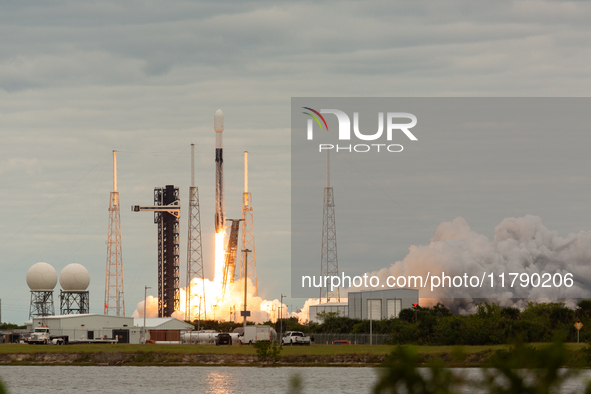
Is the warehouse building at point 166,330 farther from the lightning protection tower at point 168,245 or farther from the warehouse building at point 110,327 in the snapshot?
the lightning protection tower at point 168,245

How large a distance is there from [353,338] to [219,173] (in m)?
45.9

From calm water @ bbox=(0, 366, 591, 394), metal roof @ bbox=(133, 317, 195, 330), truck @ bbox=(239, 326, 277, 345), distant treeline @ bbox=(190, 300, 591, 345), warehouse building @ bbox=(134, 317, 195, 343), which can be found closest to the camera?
calm water @ bbox=(0, 366, 591, 394)

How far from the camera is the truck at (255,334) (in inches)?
3597

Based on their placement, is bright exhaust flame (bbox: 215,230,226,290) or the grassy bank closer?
the grassy bank

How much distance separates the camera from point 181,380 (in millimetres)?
61906

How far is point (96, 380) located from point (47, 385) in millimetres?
4966

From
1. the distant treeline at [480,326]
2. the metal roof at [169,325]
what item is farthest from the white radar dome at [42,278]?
the distant treeline at [480,326]

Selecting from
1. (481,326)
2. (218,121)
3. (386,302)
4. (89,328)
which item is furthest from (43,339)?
(481,326)

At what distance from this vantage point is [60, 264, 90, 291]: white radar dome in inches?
5497

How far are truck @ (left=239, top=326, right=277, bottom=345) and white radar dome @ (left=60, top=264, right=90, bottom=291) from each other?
54.1 m

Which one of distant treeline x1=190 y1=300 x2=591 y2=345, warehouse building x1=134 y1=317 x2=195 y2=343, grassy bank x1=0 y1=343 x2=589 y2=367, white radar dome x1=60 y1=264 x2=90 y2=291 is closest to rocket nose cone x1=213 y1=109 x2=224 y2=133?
warehouse building x1=134 y1=317 x2=195 y2=343

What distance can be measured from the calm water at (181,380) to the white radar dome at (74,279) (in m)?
63.9

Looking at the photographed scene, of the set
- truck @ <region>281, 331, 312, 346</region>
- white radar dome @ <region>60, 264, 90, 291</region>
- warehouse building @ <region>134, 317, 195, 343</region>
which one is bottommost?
warehouse building @ <region>134, 317, 195, 343</region>

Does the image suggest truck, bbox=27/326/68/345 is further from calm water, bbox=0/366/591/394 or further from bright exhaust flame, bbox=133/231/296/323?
bright exhaust flame, bbox=133/231/296/323
